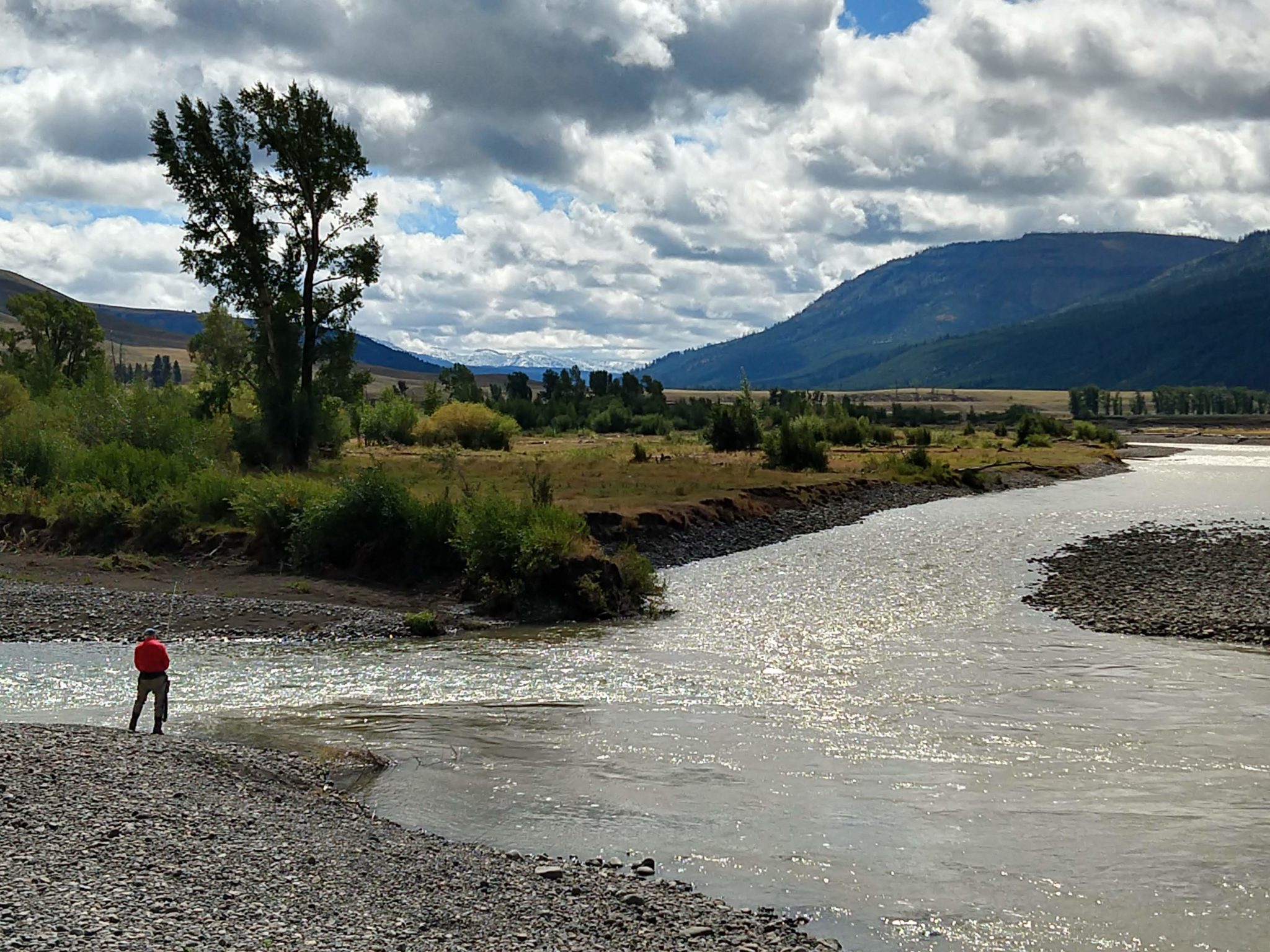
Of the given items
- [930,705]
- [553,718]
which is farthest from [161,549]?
[930,705]

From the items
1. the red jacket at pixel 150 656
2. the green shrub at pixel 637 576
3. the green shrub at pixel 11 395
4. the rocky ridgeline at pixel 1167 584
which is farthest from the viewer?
the green shrub at pixel 11 395

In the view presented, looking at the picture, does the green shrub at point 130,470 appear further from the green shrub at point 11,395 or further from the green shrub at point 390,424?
the green shrub at point 390,424

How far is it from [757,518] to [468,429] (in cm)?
5239

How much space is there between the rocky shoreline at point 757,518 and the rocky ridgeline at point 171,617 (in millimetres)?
9516

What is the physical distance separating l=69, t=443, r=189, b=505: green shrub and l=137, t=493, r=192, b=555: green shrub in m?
0.92

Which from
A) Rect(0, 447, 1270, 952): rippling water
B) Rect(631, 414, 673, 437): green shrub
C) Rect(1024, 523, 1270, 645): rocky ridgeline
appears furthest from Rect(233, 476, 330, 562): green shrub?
Rect(631, 414, 673, 437): green shrub

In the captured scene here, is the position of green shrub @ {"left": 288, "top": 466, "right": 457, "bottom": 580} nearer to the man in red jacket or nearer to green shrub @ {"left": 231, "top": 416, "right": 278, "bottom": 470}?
the man in red jacket

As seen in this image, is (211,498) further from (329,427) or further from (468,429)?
(468,429)

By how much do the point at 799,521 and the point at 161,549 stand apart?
94.2 ft

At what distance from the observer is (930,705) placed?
21328 mm

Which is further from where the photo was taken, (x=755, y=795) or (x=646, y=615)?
(x=646, y=615)

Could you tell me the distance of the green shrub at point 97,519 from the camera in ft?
134

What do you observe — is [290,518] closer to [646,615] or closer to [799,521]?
[646,615]

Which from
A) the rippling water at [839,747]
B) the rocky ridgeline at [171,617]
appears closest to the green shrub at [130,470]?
the rocky ridgeline at [171,617]
